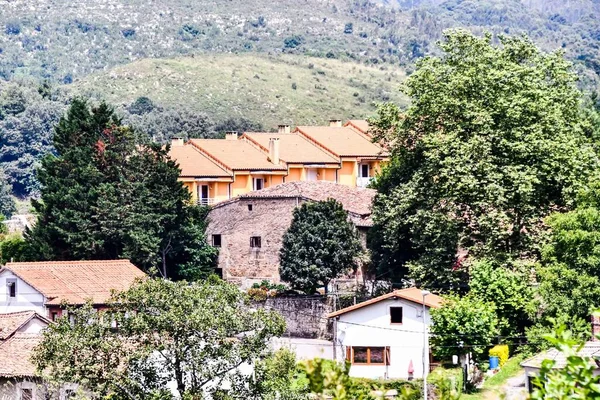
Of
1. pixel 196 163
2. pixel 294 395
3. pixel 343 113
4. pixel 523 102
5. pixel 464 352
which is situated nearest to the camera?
pixel 294 395

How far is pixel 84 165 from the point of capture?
212 ft

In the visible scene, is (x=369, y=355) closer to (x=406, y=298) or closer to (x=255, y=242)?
(x=406, y=298)

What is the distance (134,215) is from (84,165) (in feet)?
14.2

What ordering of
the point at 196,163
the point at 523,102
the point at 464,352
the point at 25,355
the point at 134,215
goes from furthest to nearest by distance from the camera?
1. the point at 196,163
2. the point at 134,215
3. the point at 523,102
4. the point at 464,352
5. the point at 25,355

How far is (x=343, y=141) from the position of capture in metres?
84.2

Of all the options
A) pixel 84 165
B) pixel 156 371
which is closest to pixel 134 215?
pixel 84 165

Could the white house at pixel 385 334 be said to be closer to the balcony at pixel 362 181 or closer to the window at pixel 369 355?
the window at pixel 369 355

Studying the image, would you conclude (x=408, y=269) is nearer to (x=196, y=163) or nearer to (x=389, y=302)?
(x=389, y=302)

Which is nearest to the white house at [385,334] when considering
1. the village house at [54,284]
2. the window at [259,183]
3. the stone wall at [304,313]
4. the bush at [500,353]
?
the bush at [500,353]

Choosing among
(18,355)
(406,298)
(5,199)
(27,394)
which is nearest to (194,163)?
(406,298)

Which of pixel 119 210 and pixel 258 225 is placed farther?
pixel 258 225

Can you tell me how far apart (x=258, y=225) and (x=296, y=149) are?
1646 centimetres

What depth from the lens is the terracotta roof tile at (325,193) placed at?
214ft

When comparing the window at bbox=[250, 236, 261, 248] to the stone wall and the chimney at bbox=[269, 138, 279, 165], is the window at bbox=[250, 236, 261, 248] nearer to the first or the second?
the stone wall
